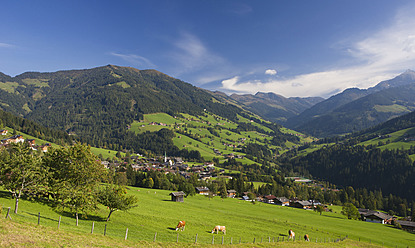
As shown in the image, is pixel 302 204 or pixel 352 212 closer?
pixel 352 212

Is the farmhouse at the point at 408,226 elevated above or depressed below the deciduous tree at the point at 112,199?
below

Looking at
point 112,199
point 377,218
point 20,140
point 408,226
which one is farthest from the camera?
point 20,140

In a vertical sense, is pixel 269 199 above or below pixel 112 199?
below

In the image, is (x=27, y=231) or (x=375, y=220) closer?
(x=27, y=231)

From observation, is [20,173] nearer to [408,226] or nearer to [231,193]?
[231,193]

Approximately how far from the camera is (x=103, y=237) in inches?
1052

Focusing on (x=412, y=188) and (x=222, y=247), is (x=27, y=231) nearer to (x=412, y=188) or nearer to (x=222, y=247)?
(x=222, y=247)

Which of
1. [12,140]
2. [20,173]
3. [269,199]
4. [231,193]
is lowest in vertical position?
[269,199]

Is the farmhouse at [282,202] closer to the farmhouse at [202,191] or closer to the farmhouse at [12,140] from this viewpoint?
the farmhouse at [202,191]

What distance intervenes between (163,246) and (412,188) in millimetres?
253428

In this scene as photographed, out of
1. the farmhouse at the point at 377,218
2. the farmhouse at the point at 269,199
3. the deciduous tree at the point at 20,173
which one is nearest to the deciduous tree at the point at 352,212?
the farmhouse at the point at 377,218

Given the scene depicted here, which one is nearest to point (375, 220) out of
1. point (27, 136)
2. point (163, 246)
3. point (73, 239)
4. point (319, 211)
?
point (319, 211)

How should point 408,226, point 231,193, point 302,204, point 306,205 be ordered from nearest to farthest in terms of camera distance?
point 408,226 → point 302,204 → point 306,205 → point 231,193

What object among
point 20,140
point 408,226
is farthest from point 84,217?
point 20,140
